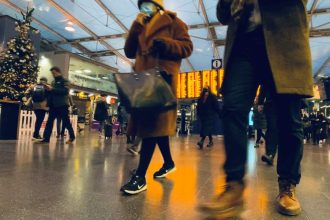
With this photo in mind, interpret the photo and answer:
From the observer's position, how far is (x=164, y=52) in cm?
194

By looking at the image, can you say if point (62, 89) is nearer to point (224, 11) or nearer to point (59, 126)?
point (59, 126)

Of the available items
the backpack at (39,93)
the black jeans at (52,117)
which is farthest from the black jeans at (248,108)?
the backpack at (39,93)

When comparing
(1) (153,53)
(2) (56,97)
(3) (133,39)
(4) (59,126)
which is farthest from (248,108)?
(4) (59,126)

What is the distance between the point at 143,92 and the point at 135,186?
640 millimetres

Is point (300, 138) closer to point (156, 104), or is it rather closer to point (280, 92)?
point (280, 92)

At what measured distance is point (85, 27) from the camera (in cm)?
1377

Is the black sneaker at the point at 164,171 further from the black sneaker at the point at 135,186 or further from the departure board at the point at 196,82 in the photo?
the departure board at the point at 196,82

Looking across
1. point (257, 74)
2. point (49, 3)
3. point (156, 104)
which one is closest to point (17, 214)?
point (156, 104)

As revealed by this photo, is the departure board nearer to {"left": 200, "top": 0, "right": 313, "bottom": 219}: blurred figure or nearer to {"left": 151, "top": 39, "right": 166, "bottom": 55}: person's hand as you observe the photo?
{"left": 151, "top": 39, "right": 166, "bottom": 55}: person's hand

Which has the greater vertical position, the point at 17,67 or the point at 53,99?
the point at 17,67

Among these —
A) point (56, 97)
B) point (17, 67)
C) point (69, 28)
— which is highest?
point (69, 28)

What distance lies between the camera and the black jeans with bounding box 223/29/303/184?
1.41 meters

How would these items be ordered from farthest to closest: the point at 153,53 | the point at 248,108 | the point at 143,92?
the point at 153,53, the point at 143,92, the point at 248,108

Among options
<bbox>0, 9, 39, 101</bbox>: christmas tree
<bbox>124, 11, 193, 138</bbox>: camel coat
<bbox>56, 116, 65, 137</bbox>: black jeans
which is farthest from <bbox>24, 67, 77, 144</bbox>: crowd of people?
<bbox>124, 11, 193, 138</bbox>: camel coat
